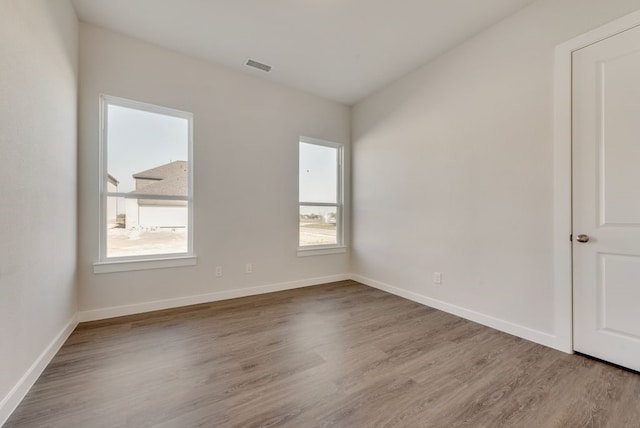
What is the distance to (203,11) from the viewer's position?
2.44 metres

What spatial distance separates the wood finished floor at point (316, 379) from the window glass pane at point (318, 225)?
1.56 metres

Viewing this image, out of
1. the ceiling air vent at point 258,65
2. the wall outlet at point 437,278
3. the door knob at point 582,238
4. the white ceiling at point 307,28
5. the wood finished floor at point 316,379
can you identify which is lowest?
the wood finished floor at point 316,379

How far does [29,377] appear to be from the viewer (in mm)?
1625

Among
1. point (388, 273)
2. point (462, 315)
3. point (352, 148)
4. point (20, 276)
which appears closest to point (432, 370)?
point (462, 315)

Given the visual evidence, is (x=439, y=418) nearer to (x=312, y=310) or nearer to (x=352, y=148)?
(x=312, y=310)

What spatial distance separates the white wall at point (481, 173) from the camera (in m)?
2.24

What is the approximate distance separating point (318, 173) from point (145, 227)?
242 cm

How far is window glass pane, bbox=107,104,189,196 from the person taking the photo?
9.27ft

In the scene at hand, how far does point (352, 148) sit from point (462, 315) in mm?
2845

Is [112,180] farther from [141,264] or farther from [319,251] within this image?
[319,251]

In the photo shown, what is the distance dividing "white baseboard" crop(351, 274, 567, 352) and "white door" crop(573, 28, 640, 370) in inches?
6.6

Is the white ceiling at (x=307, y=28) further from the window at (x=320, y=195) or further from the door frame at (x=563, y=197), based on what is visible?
the window at (x=320, y=195)

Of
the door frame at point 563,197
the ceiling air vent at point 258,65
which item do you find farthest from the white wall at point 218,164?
the door frame at point 563,197

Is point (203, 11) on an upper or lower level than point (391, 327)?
upper
